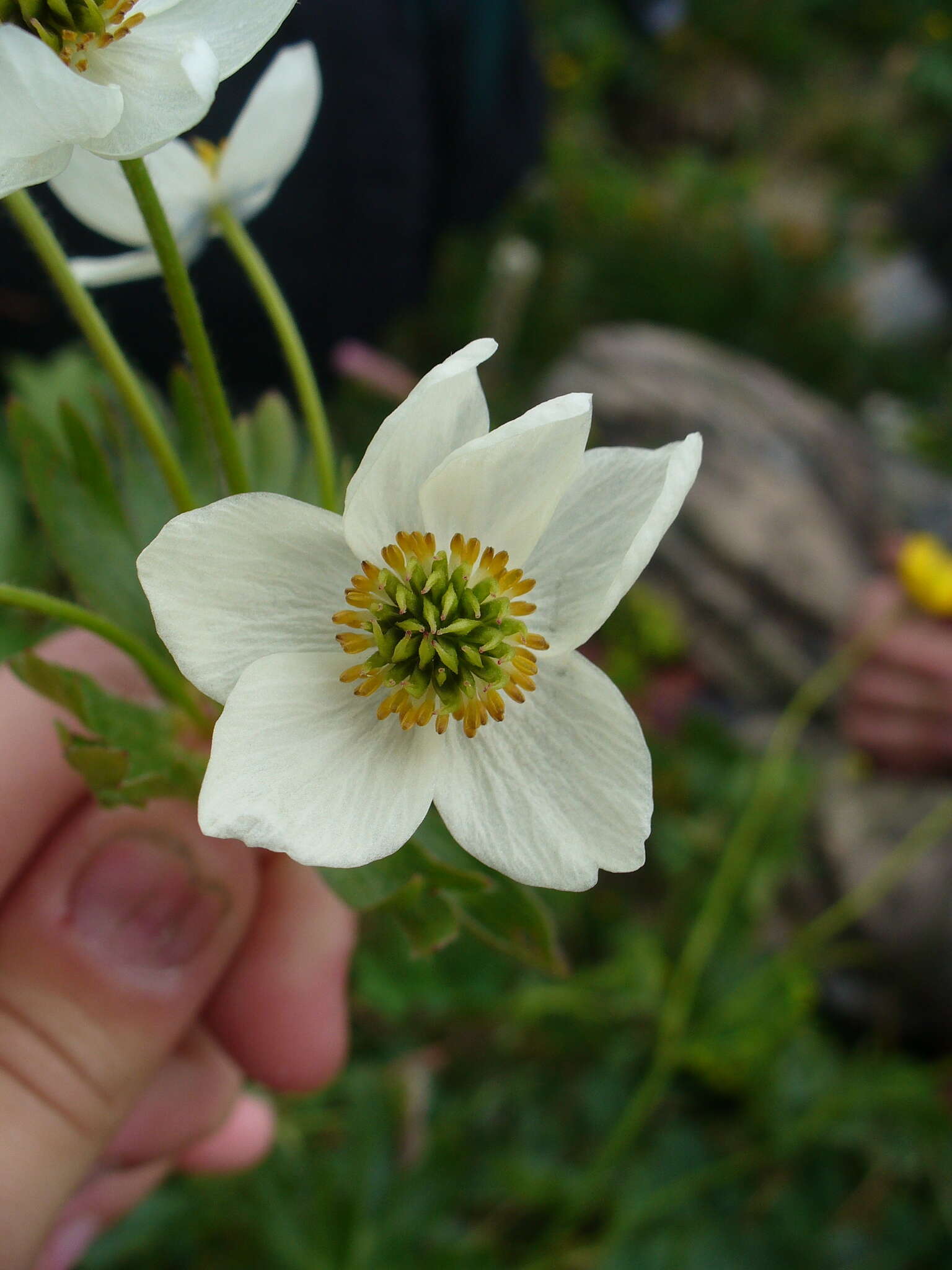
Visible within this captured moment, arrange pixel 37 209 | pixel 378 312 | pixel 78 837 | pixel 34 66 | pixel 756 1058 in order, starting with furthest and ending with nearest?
pixel 378 312 < pixel 756 1058 < pixel 78 837 < pixel 37 209 < pixel 34 66

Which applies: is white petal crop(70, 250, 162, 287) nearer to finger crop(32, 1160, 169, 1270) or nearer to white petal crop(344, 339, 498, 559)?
white petal crop(344, 339, 498, 559)

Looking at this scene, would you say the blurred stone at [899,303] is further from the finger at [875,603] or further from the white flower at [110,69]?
the white flower at [110,69]

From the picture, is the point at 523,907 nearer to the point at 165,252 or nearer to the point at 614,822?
the point at 614,822

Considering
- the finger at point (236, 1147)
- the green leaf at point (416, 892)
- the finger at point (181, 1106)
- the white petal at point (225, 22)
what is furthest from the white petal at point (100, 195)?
the finger at point (236, 1147)

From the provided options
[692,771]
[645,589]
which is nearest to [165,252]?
[692,771]

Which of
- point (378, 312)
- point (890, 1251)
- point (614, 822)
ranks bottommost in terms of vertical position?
point (890, 1251)

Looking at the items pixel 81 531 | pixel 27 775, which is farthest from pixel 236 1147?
pixel 81 531

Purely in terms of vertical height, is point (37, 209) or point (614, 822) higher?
point (37, 209)
